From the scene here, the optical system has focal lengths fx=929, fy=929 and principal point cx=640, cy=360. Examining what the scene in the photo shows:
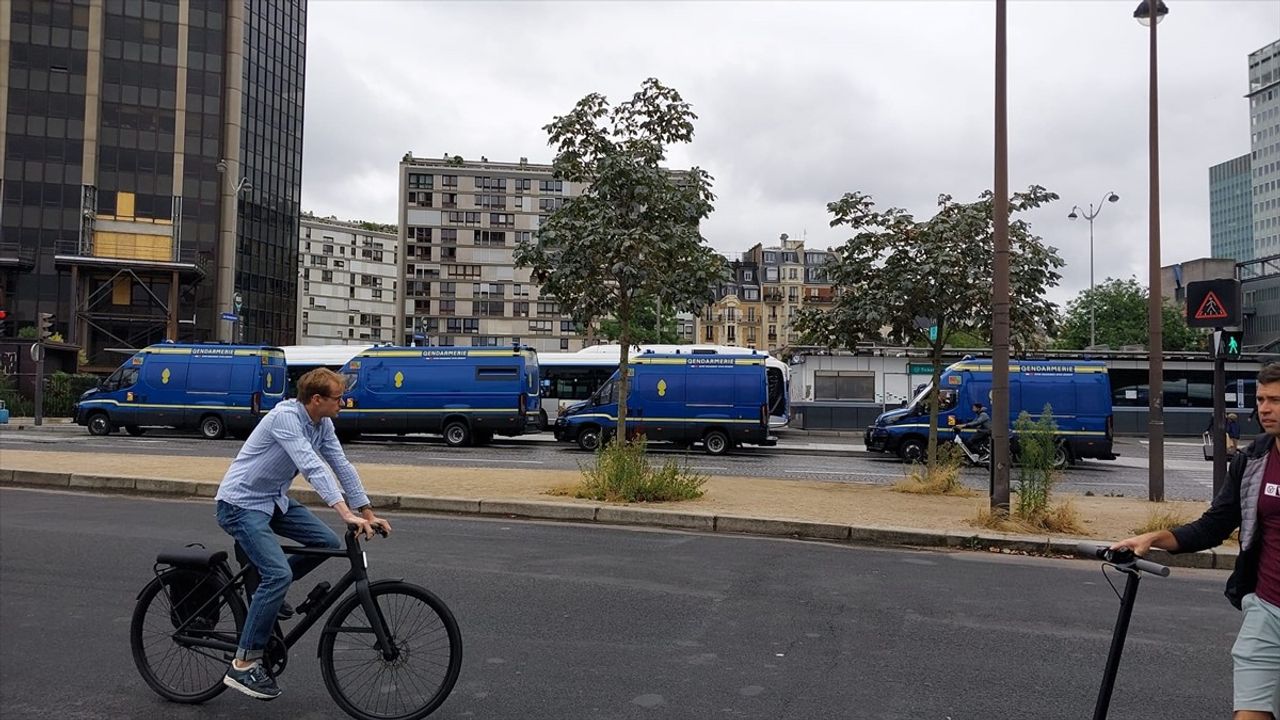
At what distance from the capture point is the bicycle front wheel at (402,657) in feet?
14.2

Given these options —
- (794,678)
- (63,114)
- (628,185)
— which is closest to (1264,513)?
(794,678)

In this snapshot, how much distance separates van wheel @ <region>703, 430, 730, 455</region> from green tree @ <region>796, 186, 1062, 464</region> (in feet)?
30.9

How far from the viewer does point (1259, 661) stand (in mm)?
3180

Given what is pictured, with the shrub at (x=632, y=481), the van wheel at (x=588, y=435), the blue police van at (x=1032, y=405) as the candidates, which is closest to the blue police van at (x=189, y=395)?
the van wheel at (x=588, y=435)

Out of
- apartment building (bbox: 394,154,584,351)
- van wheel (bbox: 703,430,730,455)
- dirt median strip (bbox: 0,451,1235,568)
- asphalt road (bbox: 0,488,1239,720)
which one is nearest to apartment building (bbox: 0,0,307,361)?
apartment building (bbox: 394,154,584,351)

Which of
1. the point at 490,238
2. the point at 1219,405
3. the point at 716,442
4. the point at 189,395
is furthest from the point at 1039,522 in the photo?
the point at 490,238

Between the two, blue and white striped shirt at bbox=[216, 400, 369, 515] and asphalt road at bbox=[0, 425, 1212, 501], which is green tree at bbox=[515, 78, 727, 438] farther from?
blue and white striped shirt at bbox=[216, 400, 369, 515]

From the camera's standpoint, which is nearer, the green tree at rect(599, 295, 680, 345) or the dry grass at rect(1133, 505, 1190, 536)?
the dry grass at rect(1133, 505, 1190, 536)

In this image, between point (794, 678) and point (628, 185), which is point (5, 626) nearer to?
point (794, 678)

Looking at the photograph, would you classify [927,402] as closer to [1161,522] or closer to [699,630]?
[1161,522]

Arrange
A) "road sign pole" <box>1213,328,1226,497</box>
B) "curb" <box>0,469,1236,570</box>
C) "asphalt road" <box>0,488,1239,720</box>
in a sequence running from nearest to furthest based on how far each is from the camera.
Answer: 1. "asphalt road" <box>0,488,1239,720</box>
2. "curb" <box>0,469,1236,570</box>
3. "road sign pole" <box>1213,328,1226,497</box>

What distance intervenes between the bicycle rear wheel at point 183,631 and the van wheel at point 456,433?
21.5 metres

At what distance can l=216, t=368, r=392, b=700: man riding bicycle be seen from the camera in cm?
438

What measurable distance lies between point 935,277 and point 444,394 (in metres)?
15.4
